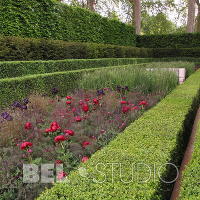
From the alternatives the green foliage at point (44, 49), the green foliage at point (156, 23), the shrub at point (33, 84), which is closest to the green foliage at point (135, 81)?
the shrub at point (33, 84)

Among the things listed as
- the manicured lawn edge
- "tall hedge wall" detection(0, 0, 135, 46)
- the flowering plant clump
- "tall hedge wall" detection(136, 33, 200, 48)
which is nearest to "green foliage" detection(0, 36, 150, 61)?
the manicured lawn edge

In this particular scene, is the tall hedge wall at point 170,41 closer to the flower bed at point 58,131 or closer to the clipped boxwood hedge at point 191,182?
the flower bed at point 58,131

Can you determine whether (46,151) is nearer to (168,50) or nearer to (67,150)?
(67,150)

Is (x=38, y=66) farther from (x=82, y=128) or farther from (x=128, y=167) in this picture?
(x=128, y=167)

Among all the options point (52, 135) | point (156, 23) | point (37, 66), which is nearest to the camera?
point (52, 135)

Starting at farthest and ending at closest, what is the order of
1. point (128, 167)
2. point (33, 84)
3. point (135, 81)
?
point (135, 81) → point (33, 84) → point (128, 167)

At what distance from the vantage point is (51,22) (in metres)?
11.3

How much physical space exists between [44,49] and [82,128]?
5936 millimetres

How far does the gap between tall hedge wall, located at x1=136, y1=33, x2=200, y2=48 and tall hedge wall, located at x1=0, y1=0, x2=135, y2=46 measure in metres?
6.87

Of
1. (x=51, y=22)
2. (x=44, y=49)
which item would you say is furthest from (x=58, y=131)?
(x=51, y=22)

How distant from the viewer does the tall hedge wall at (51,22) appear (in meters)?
9.01

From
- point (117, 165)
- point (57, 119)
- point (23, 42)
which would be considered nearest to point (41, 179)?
point (117, 165)

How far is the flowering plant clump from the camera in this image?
2.93 metres

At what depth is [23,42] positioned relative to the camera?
8.48 meters
